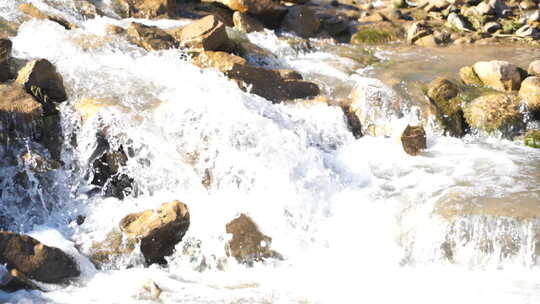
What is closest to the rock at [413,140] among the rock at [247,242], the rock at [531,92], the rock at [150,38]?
the rock at [531,92]

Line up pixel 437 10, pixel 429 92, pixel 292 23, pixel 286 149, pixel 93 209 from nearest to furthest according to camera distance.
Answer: pixel 93 209, pixel 286 149, pixel 429 92, pixel 292 23, pixel 437 10

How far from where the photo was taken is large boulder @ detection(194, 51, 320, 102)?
8.54 metres

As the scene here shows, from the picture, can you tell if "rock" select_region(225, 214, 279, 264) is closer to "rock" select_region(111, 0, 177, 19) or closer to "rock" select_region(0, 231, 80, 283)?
"rock" select_region(0, 231, 80, 283)

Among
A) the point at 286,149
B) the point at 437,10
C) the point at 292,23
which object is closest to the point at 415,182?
the point at 286,149

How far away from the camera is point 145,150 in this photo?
700cm

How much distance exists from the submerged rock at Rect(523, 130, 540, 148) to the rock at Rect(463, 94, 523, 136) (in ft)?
0.66

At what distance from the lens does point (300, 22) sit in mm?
13086

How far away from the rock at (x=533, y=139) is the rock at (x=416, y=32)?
527 cm

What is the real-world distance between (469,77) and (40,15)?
23.0 ft

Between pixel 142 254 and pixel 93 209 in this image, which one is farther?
pixel 93 209

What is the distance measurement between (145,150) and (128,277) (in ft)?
5.90

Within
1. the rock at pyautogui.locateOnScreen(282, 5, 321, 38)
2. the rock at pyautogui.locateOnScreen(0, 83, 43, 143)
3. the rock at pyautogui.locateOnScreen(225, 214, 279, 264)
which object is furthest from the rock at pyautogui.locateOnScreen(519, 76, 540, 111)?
the rock at pyautogui.locateOnScreen(0, 83, 43, 143)

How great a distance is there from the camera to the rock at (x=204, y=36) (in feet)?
30.2

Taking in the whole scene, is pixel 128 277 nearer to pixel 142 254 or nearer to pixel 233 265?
pixel 142 254
